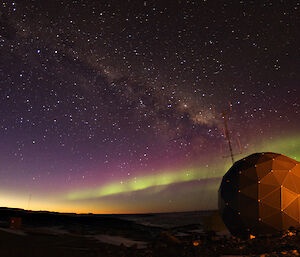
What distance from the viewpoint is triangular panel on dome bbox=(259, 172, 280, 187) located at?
817 cm

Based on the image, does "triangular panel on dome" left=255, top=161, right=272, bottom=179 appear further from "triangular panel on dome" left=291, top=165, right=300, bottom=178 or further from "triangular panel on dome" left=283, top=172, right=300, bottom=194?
"triangular panel on dome" left=291, top=165, right=300, bottom=178

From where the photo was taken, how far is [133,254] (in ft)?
21.5

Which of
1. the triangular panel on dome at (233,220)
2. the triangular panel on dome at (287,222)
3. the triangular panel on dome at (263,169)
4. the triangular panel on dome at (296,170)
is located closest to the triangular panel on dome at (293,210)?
the triangular panel on dome at (287,222)

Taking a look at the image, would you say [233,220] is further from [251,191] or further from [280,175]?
→ [280,175]

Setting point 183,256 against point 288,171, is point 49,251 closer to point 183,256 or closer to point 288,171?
point 183,256

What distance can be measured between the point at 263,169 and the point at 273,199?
118cm

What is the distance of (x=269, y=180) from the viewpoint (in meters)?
8.27

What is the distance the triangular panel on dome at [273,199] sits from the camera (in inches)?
310

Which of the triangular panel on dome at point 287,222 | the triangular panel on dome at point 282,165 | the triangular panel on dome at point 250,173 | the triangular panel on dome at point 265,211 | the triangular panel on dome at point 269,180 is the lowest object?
the triangular panel on dome at point 287,222

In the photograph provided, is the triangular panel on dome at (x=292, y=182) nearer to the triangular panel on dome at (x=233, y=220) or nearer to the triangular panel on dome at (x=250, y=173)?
the triangular panel on dome at (x=250, y=173)

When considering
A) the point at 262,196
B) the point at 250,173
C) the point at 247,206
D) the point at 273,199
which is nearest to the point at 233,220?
the point at 247,206

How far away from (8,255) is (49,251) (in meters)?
1.23

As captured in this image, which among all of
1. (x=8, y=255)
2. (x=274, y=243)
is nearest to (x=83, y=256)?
(x=8, y=255)

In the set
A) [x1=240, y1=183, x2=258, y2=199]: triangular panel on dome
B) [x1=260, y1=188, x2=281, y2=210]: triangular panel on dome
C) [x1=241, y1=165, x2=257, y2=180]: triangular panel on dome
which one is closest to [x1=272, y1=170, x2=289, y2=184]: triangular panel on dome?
[x1=260, y1=188, x2=281, y2=210]: triangular panel on dome
